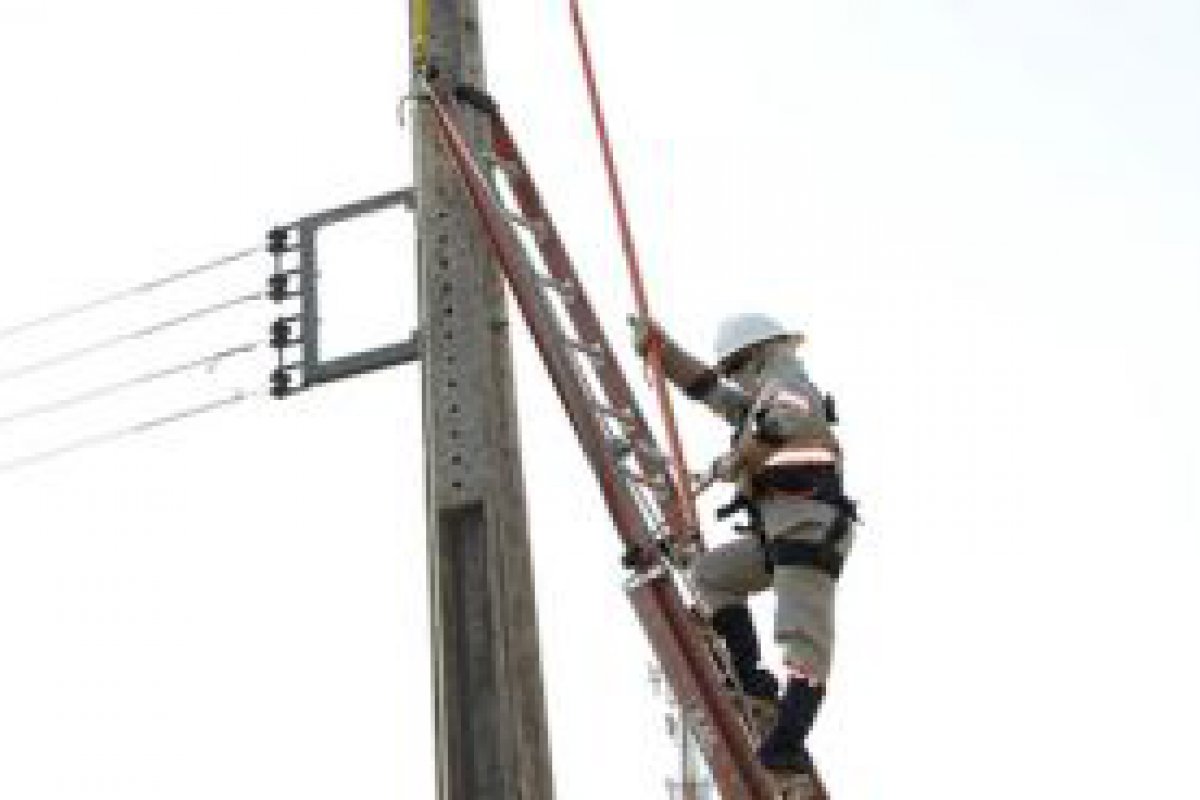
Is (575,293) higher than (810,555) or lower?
higher

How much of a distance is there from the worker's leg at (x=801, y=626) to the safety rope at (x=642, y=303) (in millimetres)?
517

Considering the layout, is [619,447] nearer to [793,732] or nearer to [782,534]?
[782,534]

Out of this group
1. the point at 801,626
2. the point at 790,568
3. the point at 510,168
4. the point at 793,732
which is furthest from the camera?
the point at 510,168

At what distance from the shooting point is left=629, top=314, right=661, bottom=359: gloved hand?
245 inches

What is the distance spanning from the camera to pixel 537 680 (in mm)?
5508

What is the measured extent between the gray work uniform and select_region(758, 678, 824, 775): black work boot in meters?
0.07

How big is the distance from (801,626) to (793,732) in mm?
350

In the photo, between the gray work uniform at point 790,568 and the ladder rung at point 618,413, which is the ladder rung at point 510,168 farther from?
the gray work uniform at point 790,568

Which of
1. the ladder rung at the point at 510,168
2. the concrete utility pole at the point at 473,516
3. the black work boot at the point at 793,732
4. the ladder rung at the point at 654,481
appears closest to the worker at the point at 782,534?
the black work boot at the point at 793,732

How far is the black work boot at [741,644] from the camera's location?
18.4ft

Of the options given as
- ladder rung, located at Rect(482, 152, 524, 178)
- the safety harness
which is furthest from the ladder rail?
the safety harness

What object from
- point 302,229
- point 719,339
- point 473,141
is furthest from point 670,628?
point 302,229

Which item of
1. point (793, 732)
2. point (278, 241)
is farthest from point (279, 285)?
point (793, 732)

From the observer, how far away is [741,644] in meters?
5.64
